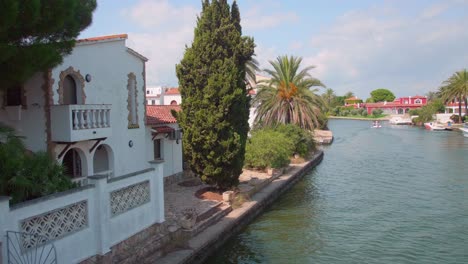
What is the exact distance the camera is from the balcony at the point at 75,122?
1157 cm

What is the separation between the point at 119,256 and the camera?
900 centimetres

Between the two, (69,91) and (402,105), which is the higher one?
(402,105)

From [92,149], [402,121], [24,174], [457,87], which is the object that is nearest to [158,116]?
[92,149]

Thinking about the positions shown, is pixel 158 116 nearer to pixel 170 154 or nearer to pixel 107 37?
pixel 170 154

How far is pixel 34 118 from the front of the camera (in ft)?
38.5

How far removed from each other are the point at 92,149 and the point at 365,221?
1032cm

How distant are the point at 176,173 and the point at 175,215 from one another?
6.65m

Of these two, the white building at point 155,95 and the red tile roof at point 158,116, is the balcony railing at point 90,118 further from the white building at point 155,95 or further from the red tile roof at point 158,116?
the white building at point 155,95

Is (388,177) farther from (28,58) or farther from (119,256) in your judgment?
(28,58)

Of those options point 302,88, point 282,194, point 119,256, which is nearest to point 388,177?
point 282,194

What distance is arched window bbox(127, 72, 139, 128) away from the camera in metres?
15.7

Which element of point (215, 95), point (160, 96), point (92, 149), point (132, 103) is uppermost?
point (160, 96)

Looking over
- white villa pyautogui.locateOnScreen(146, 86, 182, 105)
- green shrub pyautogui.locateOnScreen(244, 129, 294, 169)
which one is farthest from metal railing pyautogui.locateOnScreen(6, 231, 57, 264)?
white villa pyautogui.locateOnScreen(146, 86, 182, 105)

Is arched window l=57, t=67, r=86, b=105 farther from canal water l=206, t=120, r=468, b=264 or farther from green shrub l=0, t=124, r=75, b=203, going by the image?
canal water l=206, t=120, r=468, b=264
